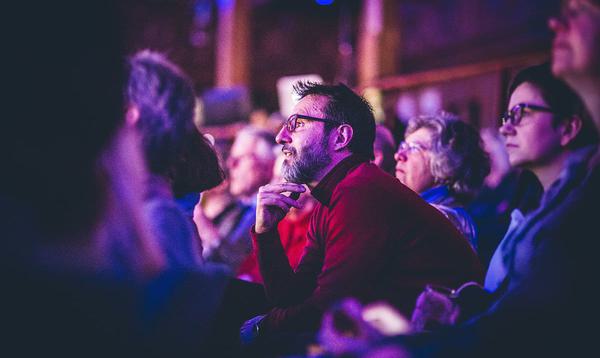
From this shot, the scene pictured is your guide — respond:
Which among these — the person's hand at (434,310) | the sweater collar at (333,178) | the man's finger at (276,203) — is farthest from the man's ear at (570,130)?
the man's finger at (276,203)

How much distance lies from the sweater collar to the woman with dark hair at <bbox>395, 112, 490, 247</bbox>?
562mm

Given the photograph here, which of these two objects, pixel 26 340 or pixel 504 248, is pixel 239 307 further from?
pixel 26 340

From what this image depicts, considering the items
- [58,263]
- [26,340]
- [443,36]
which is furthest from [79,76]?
[443,36]

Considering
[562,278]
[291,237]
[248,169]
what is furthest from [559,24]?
[248,169]

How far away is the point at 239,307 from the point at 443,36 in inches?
252

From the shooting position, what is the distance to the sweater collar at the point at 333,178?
2314mm

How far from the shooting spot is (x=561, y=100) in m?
1.87

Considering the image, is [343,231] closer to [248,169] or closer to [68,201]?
[68,201]

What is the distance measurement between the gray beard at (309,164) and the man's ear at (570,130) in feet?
2.76

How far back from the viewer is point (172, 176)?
1983mm

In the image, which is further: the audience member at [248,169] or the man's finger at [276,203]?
the audience member at [248,169]

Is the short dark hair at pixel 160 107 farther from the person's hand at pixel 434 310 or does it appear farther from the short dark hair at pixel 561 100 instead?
the short dark hair at pixel 561 100

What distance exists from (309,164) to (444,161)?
2.57ft

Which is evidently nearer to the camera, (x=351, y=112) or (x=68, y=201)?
(x=68, y=201)
